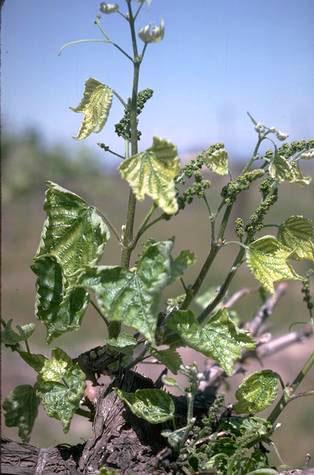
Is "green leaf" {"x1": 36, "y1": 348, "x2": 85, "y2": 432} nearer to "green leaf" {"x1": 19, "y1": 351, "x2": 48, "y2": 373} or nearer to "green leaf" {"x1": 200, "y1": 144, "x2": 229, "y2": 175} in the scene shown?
"green leaf" {"x1": 19, "y1": 351, "x2": 48, "y2": 373}

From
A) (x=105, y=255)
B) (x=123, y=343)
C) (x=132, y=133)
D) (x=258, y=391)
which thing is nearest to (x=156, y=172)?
(x=132, y=133)

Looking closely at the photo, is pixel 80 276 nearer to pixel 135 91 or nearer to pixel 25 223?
pixel 135 91

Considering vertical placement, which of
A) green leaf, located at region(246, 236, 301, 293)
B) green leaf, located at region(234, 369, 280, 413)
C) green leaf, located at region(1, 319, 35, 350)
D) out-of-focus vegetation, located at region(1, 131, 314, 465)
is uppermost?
out-of-focus vegetation, located at region(1, 131, 314, 465)

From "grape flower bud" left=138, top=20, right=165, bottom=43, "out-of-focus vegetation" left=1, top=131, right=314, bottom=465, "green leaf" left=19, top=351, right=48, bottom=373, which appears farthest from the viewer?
"out-of-focus vegetation" left=1, top=131, right=314, bottom=465

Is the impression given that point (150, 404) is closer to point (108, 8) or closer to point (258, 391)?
point (258, 391)

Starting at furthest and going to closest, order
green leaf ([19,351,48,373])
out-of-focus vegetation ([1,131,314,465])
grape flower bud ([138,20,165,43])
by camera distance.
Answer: out-of-focus vegetation ([1,131,314,465]), green leaf ([19,351,48,373]), grape flower bud ([138,20,165,43])

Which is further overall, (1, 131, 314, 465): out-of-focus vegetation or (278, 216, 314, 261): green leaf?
(1, 131, 314, 465): out-of-focus vegetation

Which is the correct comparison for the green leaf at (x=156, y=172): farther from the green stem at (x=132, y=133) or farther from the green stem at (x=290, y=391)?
the green stem at (x=290, y=391)

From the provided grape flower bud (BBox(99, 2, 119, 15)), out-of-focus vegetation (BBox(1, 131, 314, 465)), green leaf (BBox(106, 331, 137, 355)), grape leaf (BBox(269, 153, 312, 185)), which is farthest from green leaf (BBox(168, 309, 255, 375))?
out-of-focus vegetation (BBox(1, 131, 314, 465))
